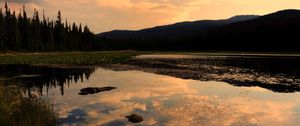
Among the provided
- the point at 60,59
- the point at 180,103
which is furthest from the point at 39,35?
the point at 180,103

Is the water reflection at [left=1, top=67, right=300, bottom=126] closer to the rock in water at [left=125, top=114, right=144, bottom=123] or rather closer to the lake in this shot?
the lake

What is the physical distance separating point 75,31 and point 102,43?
20.9 meters

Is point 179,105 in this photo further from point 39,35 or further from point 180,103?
point 39,35

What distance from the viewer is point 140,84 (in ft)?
104

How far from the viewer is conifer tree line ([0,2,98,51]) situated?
103 m

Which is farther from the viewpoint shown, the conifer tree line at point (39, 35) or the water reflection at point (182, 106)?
the conifer tree line at point (39, 35)

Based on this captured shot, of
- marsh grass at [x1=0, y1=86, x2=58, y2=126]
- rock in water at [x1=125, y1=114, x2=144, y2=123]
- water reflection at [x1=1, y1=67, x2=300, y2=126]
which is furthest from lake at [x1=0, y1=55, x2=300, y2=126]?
marsh grass at [x1=0, y1=86, x2=58, y2=126]

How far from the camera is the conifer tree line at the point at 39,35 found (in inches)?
4053

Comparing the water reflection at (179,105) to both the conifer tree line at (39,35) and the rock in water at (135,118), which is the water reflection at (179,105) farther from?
the conifer tree line at (39,35)

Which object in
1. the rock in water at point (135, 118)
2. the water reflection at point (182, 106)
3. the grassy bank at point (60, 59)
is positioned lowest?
the water reflection at point (182, 106)

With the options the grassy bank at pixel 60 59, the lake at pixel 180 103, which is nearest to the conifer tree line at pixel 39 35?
the grassy bank at pixel 60 59

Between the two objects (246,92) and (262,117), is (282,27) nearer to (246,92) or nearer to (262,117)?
(246,92)

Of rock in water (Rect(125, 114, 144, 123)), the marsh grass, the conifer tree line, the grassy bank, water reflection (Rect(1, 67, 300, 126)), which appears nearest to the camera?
the marsh grass

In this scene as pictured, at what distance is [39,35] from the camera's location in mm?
118625
